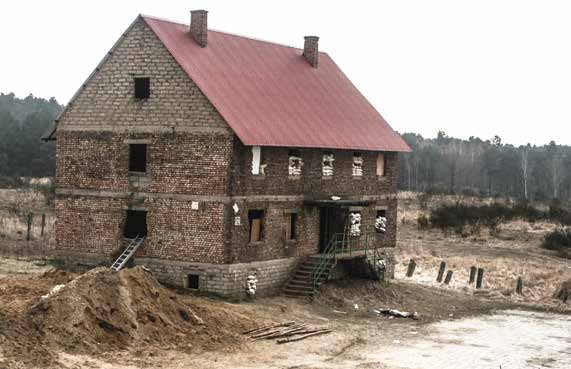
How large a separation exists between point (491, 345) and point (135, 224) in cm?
1305

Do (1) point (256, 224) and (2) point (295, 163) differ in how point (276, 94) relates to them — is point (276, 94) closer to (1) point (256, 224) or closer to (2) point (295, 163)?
(2) point (295, 163)

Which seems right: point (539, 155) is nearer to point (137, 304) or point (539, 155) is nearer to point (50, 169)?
point (50, 169)

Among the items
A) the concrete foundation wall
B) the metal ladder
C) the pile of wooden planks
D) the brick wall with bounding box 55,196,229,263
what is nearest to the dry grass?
the brick wall with bounding box 55,196,229,263

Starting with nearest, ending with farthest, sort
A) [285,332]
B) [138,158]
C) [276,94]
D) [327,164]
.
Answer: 1. [285,332]
2. [138,158]
3. [276,94]
4. [327,164]

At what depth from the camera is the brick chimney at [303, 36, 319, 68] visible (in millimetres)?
38531

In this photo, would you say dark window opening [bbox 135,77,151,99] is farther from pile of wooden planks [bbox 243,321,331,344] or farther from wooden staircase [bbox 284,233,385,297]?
pile of wooden planks [bbox 243,321,331,344]

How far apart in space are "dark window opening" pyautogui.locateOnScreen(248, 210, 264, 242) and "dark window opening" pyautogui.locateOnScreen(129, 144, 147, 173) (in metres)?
4.14

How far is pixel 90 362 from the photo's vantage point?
65.8 ft

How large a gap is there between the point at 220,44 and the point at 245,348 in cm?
1452

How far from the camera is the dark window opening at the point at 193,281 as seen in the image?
29969 millimetres

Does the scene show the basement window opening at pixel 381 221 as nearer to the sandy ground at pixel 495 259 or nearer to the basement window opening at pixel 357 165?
the basement window opening at pixel 357 165

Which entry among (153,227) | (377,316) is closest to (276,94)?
(153,227)

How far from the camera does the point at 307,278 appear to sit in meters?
32.5

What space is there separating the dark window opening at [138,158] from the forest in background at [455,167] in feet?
166
